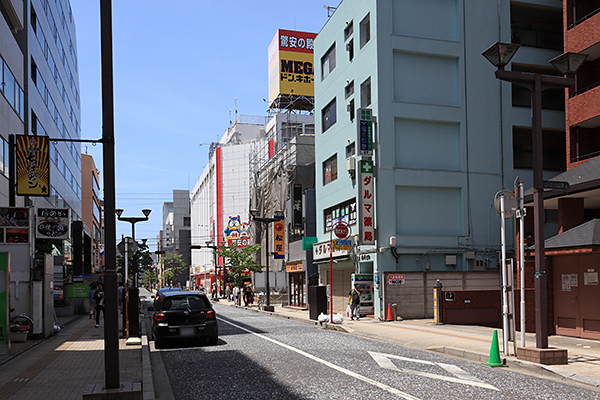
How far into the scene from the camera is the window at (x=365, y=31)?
1245 inches

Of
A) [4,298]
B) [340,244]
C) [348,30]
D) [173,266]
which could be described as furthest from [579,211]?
[173,266]

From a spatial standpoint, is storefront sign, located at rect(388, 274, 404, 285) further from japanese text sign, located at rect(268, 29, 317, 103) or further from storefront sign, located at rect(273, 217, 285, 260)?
japanese text sign, located at rect(268, 29, 317, 103)

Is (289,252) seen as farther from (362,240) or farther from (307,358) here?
(307,358)

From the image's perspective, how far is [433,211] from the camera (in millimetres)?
30156

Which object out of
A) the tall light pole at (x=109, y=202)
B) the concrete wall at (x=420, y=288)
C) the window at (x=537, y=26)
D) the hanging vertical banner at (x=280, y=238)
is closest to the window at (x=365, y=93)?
the window at (x=537, y=26)

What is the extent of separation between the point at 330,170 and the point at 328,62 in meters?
7.36

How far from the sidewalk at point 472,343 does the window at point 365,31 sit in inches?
588

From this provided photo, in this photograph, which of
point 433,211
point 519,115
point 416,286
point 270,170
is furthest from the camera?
point 270,170

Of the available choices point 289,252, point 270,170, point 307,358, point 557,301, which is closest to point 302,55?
point 270,170

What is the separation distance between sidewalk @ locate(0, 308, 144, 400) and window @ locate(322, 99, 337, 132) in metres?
21.8

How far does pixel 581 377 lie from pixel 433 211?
1987cm

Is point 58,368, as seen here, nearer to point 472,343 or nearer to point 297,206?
point 472,343

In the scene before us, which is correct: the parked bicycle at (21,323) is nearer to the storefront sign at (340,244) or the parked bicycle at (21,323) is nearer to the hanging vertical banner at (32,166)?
the hanging vertical banner at (32,166)

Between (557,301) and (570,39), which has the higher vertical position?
(570,39)
